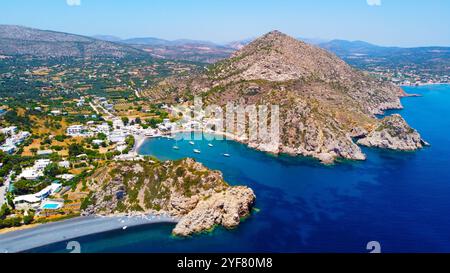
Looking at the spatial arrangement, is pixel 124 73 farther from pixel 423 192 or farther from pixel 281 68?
pixel 423 192

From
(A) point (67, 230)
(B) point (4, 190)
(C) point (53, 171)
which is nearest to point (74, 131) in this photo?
(C) point (53, 171)

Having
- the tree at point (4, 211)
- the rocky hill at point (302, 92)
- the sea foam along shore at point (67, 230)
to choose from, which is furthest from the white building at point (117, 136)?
the sea foam along shore at point (67, 230)

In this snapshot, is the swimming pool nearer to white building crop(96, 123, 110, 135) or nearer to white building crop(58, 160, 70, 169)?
white building crop(58, 160, 70, 169)

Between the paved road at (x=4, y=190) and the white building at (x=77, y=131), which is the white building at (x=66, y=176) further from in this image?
the white building at (x=77, y=131)

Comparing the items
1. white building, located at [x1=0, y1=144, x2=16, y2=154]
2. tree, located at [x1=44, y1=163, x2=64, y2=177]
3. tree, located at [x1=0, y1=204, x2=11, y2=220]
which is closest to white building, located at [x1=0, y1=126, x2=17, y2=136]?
white building, located at [x1=0, y1=144, x2=16, y2=154]
